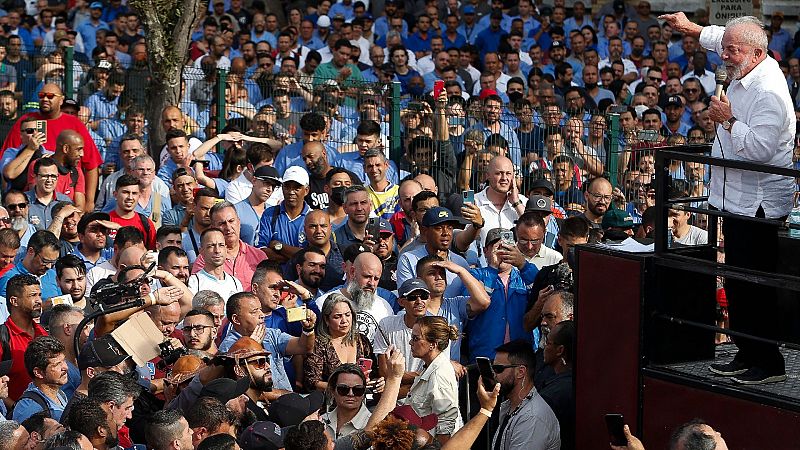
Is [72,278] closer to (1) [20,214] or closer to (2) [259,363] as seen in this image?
(1) [20,214]

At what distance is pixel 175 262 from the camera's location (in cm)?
1166

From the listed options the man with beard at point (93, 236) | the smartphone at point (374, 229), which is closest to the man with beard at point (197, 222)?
the man with beard at point (93, 236)

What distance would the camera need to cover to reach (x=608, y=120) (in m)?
14.8

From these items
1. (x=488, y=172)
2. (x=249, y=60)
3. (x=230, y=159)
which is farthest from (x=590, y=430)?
(x=249, y=60)

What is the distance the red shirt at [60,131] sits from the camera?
1521 cm

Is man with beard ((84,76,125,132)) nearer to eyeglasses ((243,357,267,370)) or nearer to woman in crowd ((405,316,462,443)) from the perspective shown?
eyeglasses ((243,357,267,370))

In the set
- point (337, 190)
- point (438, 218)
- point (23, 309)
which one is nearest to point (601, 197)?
point (438, 218)

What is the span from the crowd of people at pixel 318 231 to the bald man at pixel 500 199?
0.10 ft

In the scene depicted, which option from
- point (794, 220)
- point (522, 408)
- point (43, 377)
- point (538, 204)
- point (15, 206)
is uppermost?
point (794, 220)

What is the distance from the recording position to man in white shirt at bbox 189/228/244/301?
11.9m

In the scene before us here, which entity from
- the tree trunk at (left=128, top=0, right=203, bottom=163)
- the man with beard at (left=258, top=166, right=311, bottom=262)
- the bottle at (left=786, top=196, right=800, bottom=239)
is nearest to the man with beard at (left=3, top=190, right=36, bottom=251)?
the man with beard at (left=258, top=166, right=311, bottom=262)

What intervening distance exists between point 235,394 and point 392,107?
717 centimetres

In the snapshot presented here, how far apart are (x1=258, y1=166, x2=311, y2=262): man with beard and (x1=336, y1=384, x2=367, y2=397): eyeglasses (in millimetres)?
4070

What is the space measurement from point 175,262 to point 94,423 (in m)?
A: 3.26
